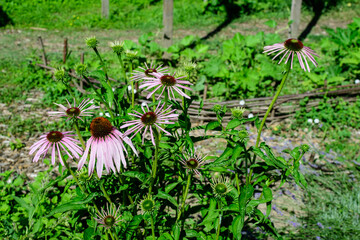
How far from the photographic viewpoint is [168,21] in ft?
13.7

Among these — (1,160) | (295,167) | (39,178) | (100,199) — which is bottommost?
(1,160)

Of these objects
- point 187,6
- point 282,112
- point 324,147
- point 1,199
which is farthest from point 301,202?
point 187,6

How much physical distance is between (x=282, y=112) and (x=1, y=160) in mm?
2850

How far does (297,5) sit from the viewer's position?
460 cm

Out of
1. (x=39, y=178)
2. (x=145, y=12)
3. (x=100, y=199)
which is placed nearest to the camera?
(x=100, y=199)

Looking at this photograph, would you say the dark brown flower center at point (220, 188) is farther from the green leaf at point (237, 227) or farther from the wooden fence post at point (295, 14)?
the wooden fence post at point (295, 14)

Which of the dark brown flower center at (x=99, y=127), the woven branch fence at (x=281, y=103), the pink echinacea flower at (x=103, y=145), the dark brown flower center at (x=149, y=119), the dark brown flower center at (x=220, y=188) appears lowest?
the woven branch fence at (x=281, y=103)

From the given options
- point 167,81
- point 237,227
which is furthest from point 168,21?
point 237,227

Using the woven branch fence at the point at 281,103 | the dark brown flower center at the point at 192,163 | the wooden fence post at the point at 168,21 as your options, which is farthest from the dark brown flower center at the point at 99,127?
the wooden fence post at the point at 168,21

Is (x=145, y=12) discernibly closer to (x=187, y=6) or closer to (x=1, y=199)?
(x=187, y=6)

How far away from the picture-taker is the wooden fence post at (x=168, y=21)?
410 cm

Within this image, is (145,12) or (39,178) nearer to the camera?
(39,178)

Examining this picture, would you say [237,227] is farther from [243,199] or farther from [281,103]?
[281,103]

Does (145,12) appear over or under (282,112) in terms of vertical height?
over
